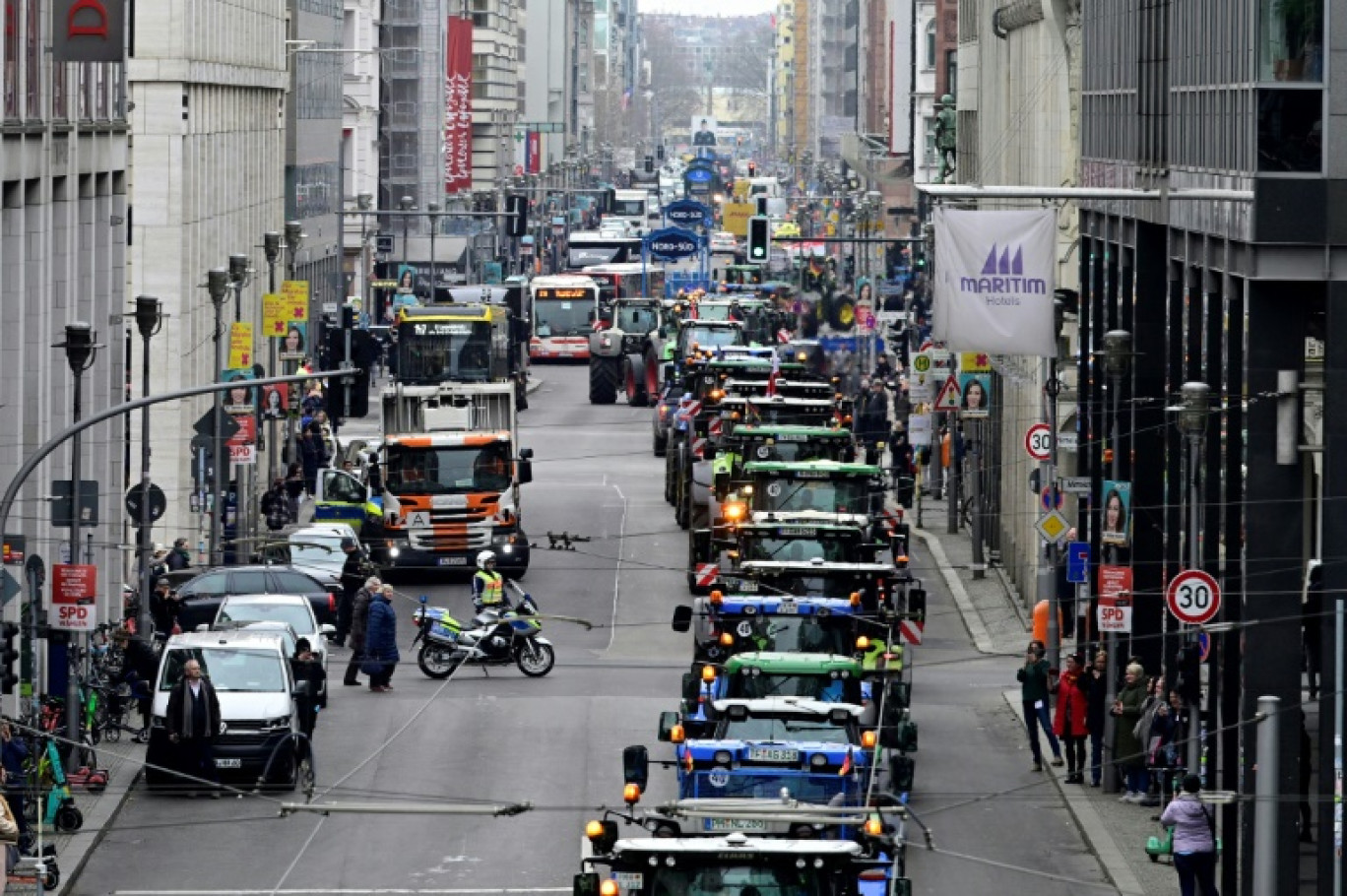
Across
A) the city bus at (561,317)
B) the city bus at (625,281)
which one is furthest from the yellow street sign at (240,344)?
the city bus at (625,281)

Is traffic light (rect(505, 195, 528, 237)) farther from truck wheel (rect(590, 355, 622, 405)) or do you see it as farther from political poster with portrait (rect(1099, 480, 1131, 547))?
political poster with portrait (rect(1099, 480, 1131, 547))

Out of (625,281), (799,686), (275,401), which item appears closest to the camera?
(799,686)

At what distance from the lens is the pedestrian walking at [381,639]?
140ft

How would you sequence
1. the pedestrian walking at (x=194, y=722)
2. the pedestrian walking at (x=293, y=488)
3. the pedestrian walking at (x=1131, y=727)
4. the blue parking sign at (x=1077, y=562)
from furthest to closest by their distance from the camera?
1. the pedestrian walking at (x=293, y=488)
2. the blue parking sign at (x=1077, y=562)
3. the pedestrian walking at (x=1131, y=727)
4. the pedestrian walking at (x=194, y=722)

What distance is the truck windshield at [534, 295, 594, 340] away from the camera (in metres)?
110

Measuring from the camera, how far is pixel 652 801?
33.7m

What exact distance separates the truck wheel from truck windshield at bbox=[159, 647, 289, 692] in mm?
54035

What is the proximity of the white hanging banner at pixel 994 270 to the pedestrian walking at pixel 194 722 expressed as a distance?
8493 mm

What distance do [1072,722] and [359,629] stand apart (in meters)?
11.3

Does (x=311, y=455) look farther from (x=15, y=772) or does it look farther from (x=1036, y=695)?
(x=15, y=772)

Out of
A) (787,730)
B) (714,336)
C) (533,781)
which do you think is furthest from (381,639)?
(714,336)

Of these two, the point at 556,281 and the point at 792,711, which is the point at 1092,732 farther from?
the point at 556,281

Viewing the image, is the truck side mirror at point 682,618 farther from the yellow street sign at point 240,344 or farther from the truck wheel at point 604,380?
the truck wheel at point 604,380

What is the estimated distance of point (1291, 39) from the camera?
29.2m
